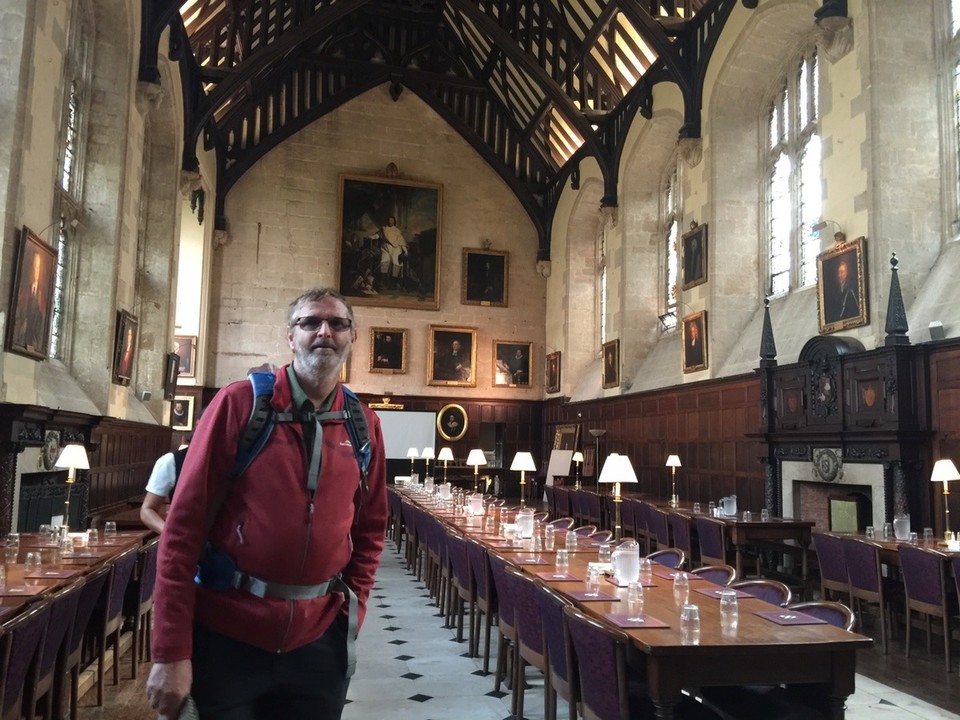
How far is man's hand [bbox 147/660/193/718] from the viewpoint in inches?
64.1

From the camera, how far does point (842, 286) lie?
887 centimetres

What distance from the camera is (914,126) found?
8.78 metres

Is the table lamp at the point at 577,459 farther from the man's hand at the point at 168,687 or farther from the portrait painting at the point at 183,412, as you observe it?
the man's hand at the point at 168,687

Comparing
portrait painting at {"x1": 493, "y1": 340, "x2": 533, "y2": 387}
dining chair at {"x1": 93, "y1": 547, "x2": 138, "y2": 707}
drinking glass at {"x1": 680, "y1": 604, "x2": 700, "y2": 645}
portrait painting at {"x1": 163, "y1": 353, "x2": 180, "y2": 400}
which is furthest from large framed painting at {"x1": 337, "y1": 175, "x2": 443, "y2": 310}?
drinking glass at {"x1": 680, "y1": 604, "x2": 700, "y2": 645}

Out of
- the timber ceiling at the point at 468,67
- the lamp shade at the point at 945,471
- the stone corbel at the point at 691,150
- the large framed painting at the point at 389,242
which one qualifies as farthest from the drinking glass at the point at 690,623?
the large framed painting at the point at 389,242

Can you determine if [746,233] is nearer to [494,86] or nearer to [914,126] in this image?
[914,126]

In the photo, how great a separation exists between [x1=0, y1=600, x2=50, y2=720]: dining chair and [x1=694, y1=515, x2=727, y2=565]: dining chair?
19.7 feet

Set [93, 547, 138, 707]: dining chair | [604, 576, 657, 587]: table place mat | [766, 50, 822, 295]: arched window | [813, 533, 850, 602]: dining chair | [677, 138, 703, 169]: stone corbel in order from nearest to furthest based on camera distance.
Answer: [604, 576, 657, 587]: table place mat → [93, 547, 138, 707]: dining chair → [813, 533, 850, 602]: dining chair → [766, 50, 822, 295]: arched window → [677, 138, 703, 169]: stone corbel

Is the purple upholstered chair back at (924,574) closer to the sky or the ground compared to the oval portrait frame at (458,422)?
closer to the ground

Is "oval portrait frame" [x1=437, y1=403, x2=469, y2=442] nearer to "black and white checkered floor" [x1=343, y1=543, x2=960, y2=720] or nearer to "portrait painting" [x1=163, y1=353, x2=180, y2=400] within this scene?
"portrait painting" [x1=163, y1=353, x2=180, y2=400]

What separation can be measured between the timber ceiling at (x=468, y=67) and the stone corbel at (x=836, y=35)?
9.73ft

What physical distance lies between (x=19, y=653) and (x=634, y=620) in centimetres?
224

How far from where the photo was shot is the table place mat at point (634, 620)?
312cm

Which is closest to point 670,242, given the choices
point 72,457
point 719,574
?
point 719,574
